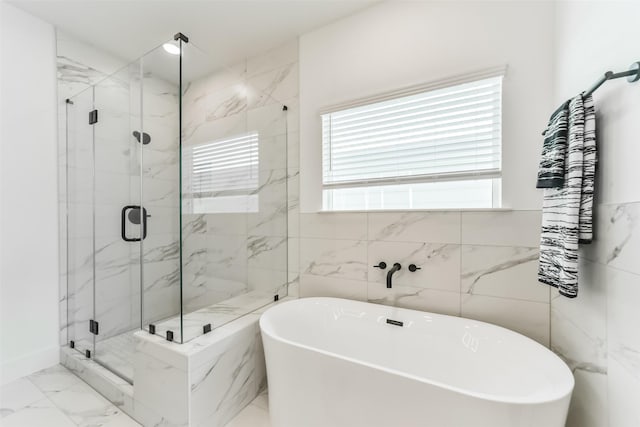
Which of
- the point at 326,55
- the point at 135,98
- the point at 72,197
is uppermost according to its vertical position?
the point at 326,55

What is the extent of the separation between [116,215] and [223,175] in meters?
1.10

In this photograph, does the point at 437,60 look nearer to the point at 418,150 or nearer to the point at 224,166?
the point at 418,150

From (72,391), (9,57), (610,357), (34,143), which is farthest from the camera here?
(34,143)

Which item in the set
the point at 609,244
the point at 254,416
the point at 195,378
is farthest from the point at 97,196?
the point at 609,244

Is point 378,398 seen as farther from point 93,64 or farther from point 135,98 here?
point 93,64

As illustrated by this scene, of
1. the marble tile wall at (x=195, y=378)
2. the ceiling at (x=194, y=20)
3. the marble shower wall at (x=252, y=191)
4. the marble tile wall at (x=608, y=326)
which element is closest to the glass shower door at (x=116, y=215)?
the ceiling at (x=194, y=20)

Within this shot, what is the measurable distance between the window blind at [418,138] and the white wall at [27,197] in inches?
86.9

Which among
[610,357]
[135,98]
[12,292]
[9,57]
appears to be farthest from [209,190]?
[610,357]

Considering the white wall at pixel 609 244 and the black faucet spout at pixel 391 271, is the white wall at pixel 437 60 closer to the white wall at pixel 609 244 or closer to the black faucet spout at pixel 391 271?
the white wall at pixel 609 244

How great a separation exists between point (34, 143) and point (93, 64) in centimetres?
89

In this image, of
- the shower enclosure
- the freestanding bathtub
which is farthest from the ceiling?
the freestanding bathtub

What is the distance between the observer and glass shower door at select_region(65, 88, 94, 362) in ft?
7.22

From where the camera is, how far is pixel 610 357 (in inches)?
38.4

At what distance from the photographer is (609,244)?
38.3 inches
